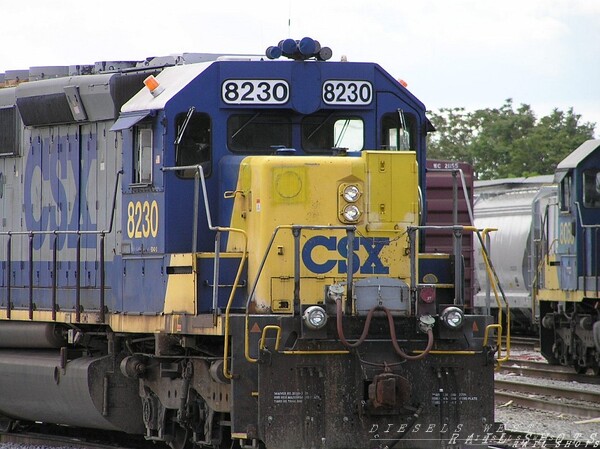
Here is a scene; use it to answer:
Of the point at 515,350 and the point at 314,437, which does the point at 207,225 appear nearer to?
the point at 314,437

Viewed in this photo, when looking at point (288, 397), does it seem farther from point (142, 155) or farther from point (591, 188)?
point (591, 188)

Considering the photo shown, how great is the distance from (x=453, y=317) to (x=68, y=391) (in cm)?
425

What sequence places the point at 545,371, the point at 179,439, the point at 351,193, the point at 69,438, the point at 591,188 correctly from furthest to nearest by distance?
the point at 545,371 → the point at 591,188 → the point at 69,438 → the point at 179,439 → the point at 351,193

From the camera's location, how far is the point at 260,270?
957cm

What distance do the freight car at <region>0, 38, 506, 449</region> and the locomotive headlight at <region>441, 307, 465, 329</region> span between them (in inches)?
0.5

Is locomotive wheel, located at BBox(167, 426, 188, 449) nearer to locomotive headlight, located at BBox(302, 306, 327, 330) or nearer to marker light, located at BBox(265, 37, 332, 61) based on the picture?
locomotive headlight, located at BBox(302, 306, 327, 330)

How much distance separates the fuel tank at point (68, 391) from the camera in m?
11.7

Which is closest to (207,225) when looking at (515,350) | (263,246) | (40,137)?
(263,246)

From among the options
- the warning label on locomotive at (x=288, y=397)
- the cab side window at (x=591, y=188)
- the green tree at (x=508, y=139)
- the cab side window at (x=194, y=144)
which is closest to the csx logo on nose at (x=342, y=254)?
the warning label on locomotive at (x=288, y=397)

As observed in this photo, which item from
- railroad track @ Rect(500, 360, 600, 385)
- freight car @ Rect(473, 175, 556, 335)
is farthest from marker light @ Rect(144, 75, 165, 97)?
freight car @ Rect(473, 175, 556, 335)

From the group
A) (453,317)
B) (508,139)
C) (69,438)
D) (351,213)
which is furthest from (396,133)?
(508,139)

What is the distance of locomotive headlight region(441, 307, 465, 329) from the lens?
32.2ft

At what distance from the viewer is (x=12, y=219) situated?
45.6 feet

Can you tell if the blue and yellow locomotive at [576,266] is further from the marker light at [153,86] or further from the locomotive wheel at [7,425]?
the marker light at [153,86]
